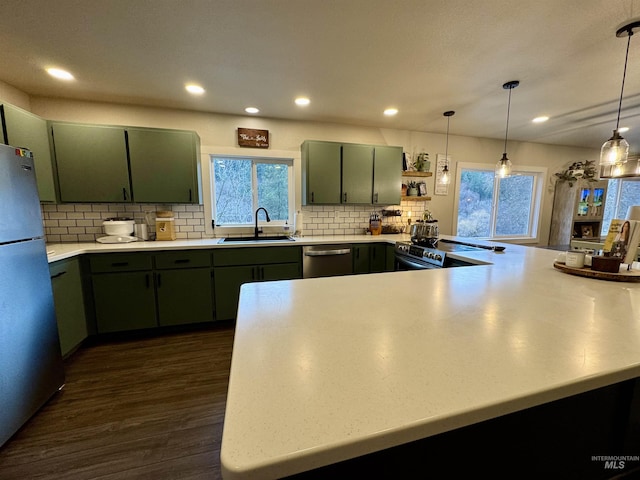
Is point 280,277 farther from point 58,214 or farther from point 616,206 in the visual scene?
point 616,206

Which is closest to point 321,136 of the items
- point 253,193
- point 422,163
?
point 253,193

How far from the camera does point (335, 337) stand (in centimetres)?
74

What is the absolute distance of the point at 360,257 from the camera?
316cm

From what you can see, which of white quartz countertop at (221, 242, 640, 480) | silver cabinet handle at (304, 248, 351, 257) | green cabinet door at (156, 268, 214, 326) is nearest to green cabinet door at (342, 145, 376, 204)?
silver cabinet handle at (304, 248, 351, 257)

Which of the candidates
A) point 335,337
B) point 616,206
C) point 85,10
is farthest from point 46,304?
point 616,206

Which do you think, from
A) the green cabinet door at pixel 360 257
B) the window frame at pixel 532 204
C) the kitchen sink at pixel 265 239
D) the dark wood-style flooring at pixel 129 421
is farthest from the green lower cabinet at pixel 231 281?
the window frame at pixel 532 204

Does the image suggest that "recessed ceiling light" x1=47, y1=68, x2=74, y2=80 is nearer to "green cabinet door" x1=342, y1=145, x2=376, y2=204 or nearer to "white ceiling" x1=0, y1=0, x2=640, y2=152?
"white ceiling" x1=0, y1=0, x2=640, y2=152

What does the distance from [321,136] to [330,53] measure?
61.5 inches

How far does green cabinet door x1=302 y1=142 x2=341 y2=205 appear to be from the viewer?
3119 mm

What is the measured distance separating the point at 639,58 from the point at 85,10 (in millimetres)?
3546

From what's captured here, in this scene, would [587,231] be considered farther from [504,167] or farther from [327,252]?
[327,252]

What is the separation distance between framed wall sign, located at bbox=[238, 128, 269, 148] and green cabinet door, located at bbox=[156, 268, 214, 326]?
1544 mm

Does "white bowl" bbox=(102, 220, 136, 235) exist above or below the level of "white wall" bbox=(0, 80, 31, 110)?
below

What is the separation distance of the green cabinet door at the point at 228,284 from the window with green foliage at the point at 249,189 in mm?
746
